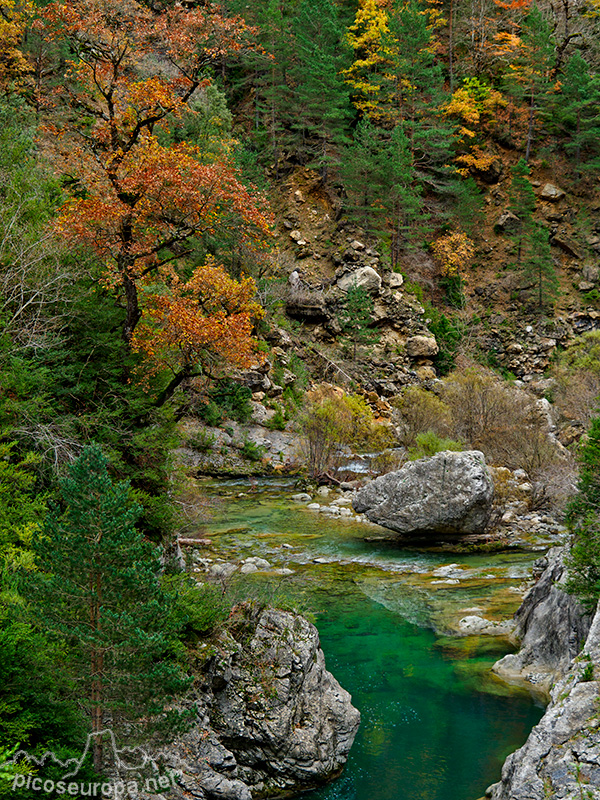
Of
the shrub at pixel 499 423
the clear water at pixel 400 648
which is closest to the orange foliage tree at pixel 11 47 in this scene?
the clear water at pixel 400 648

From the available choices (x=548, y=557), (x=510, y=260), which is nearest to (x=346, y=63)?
(x=510, y=260)

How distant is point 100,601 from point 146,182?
8392 millimetres

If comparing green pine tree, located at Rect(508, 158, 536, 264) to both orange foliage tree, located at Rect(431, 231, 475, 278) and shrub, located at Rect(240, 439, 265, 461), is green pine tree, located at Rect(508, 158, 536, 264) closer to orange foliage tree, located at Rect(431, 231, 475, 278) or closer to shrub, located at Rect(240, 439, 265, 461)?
orange foliage tree, located at Rect(431, 231, 475, 278)

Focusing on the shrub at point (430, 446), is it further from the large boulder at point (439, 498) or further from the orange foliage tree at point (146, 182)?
the orange foliage tree at point (146, 182)

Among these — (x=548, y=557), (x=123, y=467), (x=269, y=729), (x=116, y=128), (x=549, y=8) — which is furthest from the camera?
(x=549, y=8)

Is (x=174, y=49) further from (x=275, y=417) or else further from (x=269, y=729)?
(x=275, y=417)

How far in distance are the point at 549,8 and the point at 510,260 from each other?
25.9 m

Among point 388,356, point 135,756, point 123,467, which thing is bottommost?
point 135,756

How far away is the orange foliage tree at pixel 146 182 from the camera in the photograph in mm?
11625

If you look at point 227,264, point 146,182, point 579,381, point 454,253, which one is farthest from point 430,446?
point 454,253

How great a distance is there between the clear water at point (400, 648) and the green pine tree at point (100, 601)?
396 centimetres

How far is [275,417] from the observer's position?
112ft

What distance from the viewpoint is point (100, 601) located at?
6.13 m

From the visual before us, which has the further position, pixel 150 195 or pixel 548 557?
pixel 548 557
